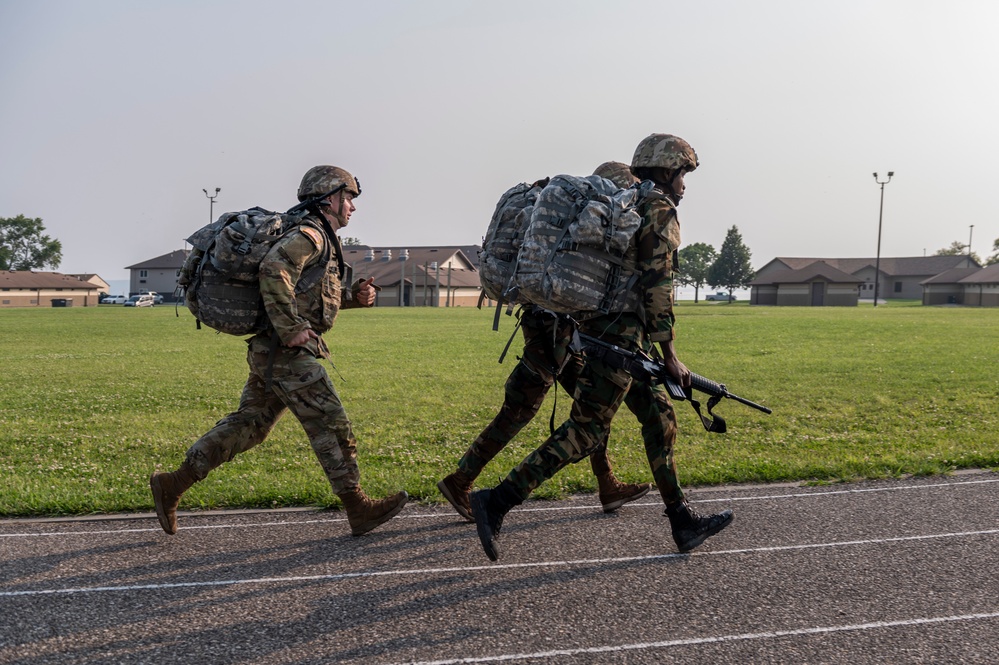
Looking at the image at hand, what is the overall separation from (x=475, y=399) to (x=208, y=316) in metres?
7.10

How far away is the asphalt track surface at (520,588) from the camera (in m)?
3.63

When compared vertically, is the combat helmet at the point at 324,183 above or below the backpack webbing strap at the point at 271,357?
above

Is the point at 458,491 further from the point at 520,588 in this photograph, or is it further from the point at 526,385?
the point at 520,588

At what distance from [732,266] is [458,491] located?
423ft

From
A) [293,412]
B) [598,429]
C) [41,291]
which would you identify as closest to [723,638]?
[598,429]

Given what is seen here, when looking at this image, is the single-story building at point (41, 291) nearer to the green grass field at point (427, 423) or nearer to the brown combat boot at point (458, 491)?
the green grass field at point (427, 423)

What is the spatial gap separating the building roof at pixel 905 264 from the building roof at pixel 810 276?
23.4ft

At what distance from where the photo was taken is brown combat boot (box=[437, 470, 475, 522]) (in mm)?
5543

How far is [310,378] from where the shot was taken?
5.07 meters

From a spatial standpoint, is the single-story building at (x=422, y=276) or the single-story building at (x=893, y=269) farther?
the single-story building at (x=893, y=269)

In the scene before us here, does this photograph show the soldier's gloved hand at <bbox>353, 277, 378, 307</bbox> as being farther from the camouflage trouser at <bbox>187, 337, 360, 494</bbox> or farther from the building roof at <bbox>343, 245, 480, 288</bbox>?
the building roof at <bbox>343, 245, 480, 288</bbox>

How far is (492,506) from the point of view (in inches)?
191

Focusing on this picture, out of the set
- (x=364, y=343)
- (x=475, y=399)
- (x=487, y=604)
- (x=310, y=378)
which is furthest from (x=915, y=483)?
(x=364, y=343)

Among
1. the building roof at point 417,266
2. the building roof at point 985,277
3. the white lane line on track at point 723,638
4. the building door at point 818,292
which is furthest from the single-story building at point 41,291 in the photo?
the white lane line on track at point 723,638
